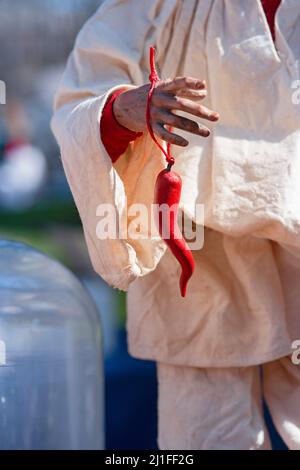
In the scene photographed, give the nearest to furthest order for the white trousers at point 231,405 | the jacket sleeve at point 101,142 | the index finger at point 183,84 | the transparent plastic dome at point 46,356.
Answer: the index finger at point 183,84 < the jacket sleeve at point 101,142 < the white trousers at point 231,405 < the transparent plastic dome at point 46,356

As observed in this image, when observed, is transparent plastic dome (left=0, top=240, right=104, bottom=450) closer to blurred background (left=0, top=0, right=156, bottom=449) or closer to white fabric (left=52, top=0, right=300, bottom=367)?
white fabric (left=52, top=0, right=300, bottom=367)

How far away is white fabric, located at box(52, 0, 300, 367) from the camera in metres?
1.36

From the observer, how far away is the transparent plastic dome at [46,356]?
167cm

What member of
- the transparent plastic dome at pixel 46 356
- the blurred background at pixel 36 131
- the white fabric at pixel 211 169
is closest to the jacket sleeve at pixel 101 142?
the white fabric at pixel 211 169

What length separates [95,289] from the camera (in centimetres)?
322

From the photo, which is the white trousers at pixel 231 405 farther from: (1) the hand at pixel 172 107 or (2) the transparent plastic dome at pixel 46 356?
(1) the hand at pixel 172 107

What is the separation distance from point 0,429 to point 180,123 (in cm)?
72

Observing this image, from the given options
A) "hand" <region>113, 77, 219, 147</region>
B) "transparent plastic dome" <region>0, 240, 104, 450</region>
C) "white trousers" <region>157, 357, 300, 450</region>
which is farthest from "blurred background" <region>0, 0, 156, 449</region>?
"hand" <region>113, 77, 219, 147</region>

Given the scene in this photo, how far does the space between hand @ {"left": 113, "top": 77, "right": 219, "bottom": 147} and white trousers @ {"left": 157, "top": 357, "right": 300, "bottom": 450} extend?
45cm

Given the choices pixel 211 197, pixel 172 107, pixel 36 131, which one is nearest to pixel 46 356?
pixel 211 197

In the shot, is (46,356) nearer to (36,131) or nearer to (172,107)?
(172,107)

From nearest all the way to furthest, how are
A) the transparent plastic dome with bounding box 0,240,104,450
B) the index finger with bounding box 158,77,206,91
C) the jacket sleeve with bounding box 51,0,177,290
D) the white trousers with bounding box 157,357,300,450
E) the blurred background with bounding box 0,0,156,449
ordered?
the index finger with bounding box 158,77,206,91, the jacket sleeve with bounding box 51,0,177,290, the white trousers with bounding box 157,357,300,450, the transparent plastic dome with bounding box 0,240,104,450, the blurred background with bounding box 0,0,156,449

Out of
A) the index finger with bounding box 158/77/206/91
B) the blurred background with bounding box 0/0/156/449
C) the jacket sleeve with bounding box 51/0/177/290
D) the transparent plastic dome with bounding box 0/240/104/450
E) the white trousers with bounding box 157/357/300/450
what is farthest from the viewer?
the blurred background with bounding box 0/0/156/449

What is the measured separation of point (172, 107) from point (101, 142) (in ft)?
0.49
